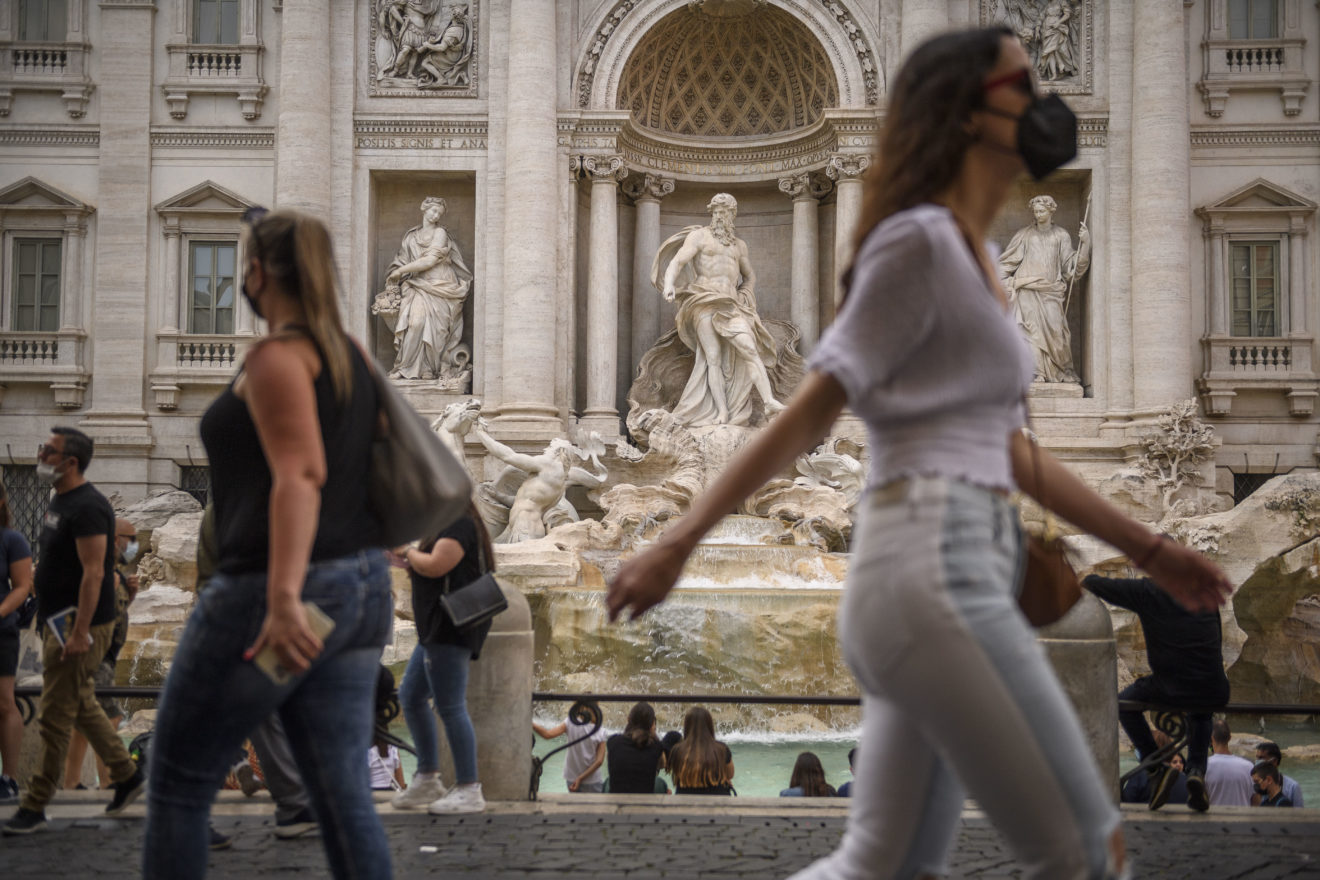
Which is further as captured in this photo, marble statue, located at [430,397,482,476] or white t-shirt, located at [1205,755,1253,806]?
marble statue, located at [430,397,482,476]

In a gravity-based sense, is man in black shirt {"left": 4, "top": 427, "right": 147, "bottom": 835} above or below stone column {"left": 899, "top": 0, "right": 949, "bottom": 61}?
below

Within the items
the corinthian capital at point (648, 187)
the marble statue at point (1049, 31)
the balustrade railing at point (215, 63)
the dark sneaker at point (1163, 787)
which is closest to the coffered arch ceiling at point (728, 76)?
the corinthian capital at point (648, 187)

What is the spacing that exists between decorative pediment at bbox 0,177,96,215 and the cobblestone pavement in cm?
1616

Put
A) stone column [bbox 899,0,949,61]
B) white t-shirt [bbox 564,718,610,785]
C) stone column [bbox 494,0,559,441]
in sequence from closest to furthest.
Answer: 1. white t-shirt [bbox 564,718,610,785]
2. stone column [bbox 494,0,559,441]
3. stone column [bbox 899,0,949,61]

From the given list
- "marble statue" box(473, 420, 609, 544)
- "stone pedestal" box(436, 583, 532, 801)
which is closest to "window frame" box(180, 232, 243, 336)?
"marble statue" box(473, 420, 609, 544)

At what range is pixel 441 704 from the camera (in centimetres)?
593

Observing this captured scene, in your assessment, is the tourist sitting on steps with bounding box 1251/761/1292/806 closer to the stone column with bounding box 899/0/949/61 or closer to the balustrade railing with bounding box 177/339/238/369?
the stone column with bounding box 899/0/949/61

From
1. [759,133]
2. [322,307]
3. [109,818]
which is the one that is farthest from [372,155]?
[322,307]

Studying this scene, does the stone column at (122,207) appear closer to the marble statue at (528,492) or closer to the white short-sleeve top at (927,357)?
the marble statue at (528,492)

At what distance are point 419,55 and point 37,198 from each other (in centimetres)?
645

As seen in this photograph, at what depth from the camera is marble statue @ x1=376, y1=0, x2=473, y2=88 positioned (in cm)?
2008

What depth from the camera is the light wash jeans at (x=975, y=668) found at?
6.88 ft

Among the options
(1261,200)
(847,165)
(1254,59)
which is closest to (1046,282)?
(847,165)

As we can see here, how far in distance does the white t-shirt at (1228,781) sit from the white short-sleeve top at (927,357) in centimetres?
633
